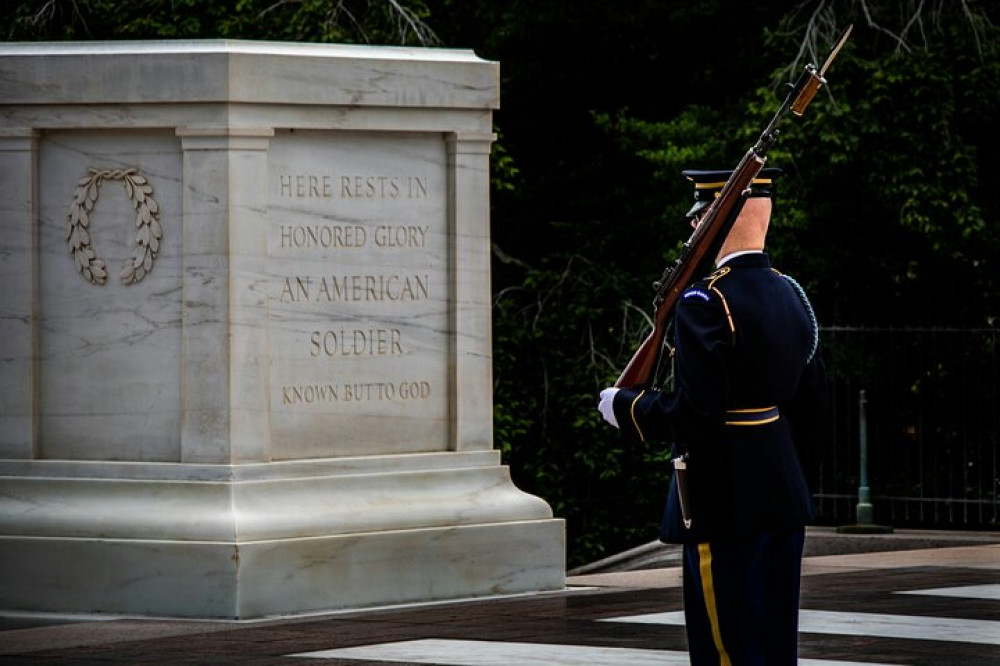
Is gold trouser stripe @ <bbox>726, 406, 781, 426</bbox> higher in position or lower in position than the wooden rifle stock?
lower

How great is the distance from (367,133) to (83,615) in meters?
2.40

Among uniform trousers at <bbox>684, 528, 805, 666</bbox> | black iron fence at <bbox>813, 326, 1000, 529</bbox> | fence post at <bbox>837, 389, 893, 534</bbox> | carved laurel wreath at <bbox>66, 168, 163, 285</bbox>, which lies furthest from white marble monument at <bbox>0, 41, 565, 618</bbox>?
black iron fence at <bbox>813, 326, 1000, 529</bbox>

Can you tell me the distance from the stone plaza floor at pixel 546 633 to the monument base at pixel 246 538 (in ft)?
0.49

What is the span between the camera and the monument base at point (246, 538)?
9891 millimetres

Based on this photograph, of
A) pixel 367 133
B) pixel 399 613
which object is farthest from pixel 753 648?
pixel 367 133

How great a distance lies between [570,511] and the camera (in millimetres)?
20734

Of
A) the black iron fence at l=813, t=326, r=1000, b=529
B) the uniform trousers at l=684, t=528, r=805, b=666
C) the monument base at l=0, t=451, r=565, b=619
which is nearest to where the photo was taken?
the uniform trousers at l=684, t=528, r=805, b=666

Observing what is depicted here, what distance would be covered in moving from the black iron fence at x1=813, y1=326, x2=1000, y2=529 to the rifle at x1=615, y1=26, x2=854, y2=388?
893 centimetres

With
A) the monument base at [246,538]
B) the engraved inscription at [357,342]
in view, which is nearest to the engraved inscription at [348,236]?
the engraved inscription at [357,342]

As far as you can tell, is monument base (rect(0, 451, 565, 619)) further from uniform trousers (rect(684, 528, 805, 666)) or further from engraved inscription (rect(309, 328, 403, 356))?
uniform trousers (rect(684, 528, 805, 666))

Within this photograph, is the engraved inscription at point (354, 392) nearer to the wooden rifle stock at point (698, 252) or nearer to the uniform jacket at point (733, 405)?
the wooden rifle stock at point (698, 252)

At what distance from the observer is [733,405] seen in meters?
6.52

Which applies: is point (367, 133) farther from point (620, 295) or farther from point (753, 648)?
point (620, 295)

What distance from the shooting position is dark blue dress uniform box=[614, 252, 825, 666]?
6406 millimetres
